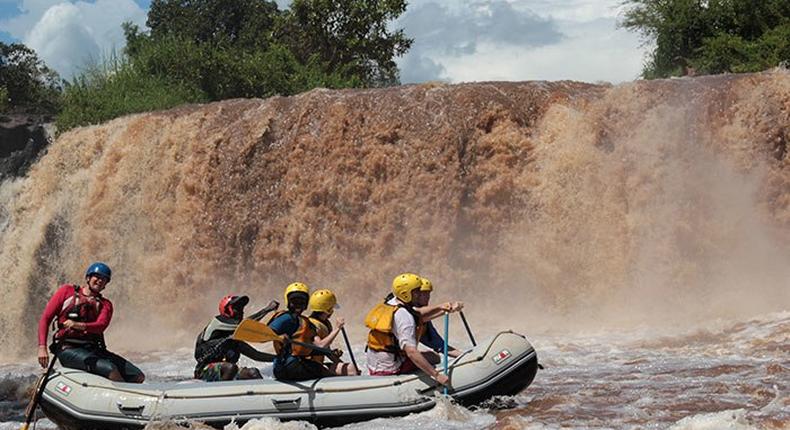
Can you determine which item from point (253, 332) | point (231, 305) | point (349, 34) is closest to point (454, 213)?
point (231, 305)

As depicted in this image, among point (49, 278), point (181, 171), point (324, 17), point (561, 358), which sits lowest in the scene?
point (561, 358)

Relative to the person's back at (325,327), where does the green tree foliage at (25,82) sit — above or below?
above

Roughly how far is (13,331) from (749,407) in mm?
11468

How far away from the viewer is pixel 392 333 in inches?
281

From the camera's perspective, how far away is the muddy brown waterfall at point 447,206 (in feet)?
43.3

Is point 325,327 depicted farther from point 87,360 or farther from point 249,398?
point 87,360

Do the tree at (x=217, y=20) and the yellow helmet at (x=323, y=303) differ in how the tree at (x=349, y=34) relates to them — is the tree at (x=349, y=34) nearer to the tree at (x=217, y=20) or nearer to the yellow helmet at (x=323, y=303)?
the tree at (x=217, y=20)

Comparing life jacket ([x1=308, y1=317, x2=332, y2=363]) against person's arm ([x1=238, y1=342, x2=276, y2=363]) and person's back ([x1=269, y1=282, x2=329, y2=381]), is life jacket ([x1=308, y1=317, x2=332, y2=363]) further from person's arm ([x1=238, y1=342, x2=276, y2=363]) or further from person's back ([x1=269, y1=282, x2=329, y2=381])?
person's arm ([x1=238, y1=342, x2=276, y2=363])

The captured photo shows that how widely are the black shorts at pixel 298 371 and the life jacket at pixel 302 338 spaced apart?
0.05 metres

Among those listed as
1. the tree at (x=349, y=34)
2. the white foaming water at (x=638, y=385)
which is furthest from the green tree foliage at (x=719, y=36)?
the white foaming water at (x=638, y=385)

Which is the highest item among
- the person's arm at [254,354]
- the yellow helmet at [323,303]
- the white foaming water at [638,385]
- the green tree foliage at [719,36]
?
the green tree foliage at [719,36]

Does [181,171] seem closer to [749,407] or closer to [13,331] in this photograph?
[13,331]

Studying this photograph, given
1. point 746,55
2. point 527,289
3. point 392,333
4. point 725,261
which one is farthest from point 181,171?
point 746,55

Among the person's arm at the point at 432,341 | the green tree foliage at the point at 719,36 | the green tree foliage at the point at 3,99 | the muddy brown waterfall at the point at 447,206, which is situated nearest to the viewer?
the person's arm at the point at 432,341
